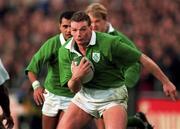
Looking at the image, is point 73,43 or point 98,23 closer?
point 73,43

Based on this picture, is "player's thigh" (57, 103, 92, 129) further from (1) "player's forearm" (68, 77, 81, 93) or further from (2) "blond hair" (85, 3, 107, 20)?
(2) "blond hair" (85, 3, 107, 20)

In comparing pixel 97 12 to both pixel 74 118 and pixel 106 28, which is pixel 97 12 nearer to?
pixel 106 28

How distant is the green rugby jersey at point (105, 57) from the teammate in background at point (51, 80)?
886mm

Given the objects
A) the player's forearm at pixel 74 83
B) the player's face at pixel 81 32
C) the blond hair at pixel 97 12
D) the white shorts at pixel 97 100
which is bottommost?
the white shorts at pixel 97 100

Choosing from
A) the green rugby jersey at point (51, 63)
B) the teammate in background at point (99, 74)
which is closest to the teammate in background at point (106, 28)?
the green rugby jersey at point (51, 63)

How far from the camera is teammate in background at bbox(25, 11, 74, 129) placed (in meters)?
12.3

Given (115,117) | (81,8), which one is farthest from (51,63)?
(81,8)

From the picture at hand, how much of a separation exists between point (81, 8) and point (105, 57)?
11102mm

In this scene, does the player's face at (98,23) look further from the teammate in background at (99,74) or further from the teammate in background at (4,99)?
the teammate in background at (4,99)

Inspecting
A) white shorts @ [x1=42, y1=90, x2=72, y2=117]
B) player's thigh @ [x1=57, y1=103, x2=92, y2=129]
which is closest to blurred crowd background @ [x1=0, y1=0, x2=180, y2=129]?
white shorts @ [x1=42, y1=90, x2=72, y2=117]

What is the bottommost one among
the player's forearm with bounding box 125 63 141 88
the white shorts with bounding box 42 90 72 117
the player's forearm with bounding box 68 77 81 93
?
the white shorts with bounding box 42 90 72 117

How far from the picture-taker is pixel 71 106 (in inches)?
444

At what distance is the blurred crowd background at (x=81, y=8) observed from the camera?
19.1 m

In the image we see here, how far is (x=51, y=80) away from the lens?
12.7 meters
